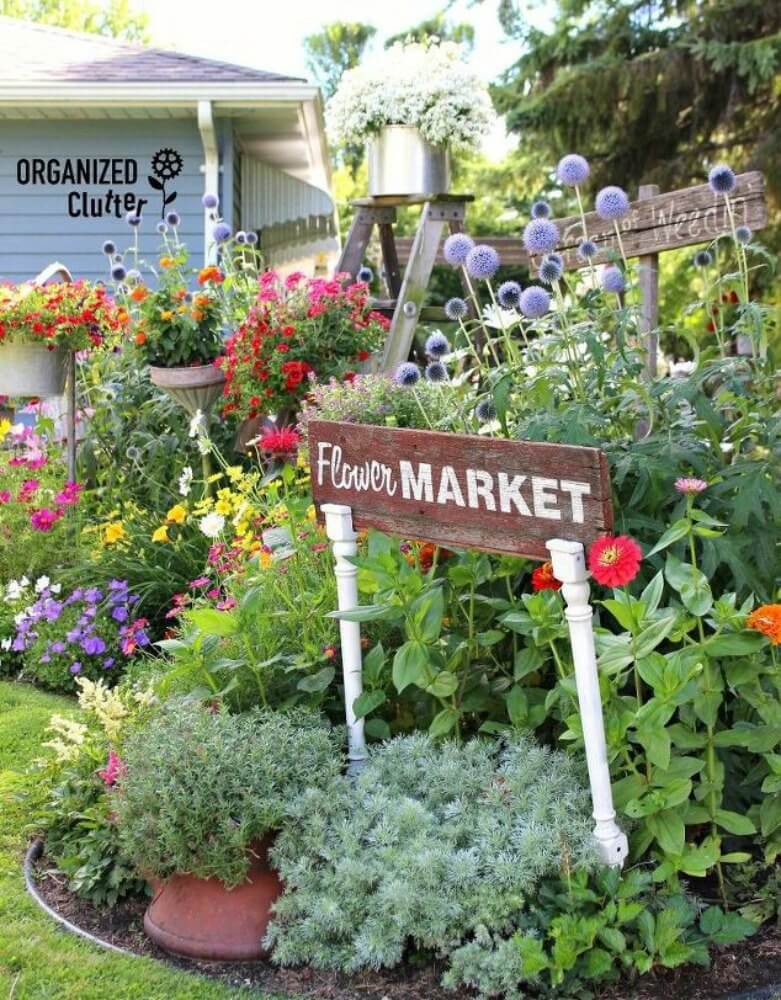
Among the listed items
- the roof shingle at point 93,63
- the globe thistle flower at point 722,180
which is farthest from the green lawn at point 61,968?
the roof shingle at point 93,63

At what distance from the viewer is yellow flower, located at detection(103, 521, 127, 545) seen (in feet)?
17.0

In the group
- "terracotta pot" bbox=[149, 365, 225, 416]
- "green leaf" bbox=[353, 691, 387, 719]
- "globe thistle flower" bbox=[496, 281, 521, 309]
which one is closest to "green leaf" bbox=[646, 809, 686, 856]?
"green leaf" bbox=[353, 691, 387, 719]

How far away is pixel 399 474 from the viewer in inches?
123

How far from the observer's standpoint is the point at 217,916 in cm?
295

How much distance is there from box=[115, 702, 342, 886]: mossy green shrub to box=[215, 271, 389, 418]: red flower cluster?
2112mm

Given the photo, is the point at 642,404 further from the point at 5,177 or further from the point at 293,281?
the point at 5,177

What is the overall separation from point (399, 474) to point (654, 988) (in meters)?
1.37

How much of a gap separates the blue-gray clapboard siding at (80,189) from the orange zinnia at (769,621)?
23.9 ft

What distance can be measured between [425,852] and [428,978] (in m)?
0.28

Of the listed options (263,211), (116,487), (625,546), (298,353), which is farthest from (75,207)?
(625,546)

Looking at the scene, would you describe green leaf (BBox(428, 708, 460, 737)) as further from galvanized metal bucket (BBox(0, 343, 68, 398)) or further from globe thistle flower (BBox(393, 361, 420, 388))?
galvanized metal bucket (BBox(0, 343, 68, 398))

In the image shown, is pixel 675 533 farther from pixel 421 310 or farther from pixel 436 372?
pixel 421 310

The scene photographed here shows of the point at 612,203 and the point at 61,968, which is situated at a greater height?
the point at 612,203

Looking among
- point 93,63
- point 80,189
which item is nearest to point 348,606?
point 80,189
